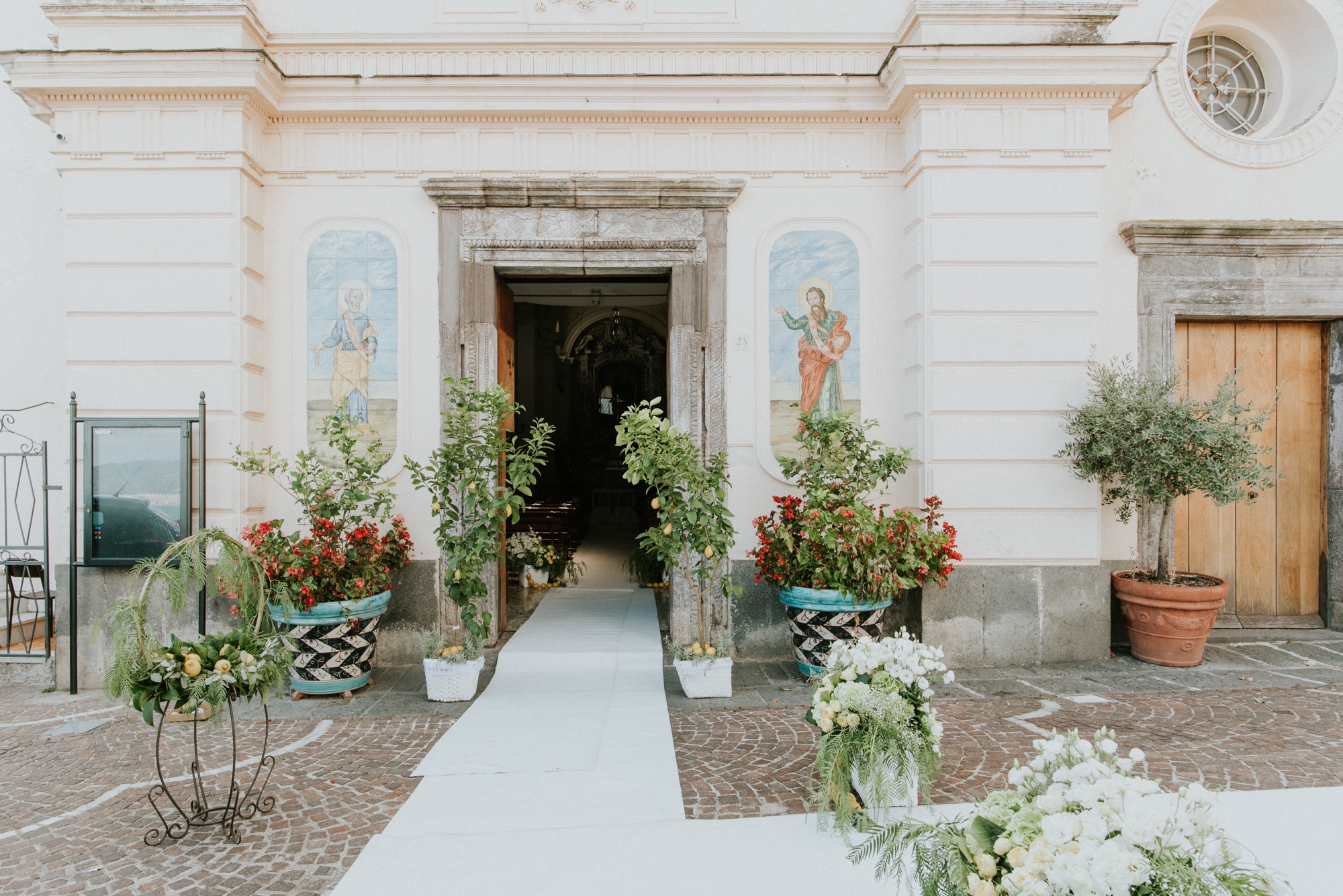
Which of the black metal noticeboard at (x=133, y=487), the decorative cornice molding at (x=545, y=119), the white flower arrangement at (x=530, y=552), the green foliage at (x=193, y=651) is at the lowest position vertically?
the white flower arrangement at (x=530, y=552)

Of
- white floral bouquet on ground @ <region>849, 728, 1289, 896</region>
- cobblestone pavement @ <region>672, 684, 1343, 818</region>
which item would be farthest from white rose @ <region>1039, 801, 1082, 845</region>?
cobblestone pavement @ <region>672, 684, 1343, 818</region>

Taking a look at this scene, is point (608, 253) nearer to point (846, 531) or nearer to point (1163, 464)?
point (846, 531)

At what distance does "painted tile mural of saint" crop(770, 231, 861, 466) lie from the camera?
5512 millimetres

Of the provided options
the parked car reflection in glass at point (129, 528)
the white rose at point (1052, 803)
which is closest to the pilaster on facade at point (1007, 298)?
the white rose at point (1052, 803)

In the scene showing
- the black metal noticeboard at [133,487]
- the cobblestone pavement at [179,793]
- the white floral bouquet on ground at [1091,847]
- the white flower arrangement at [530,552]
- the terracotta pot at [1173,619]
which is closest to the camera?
the white floral bouquet on ground at [1091,847]

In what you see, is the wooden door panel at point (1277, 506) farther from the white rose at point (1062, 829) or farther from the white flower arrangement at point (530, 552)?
the white flower arrangement at point (530, 552)

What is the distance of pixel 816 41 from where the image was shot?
17.9 feet

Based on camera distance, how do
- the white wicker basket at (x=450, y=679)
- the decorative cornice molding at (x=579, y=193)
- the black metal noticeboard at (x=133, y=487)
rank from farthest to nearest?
the decorative cornice molding at (x=579, y=193)
the black metal noticeboard at (x=133, y=487)
the white wicker basket at (x=450, y=679)

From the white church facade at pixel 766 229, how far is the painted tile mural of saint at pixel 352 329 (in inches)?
1.1

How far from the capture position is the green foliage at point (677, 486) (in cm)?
449

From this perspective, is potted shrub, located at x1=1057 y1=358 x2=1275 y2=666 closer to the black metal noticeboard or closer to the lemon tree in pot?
the lemon tree in pot

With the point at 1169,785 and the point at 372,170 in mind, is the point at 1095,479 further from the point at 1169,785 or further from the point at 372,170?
the point at 372,170

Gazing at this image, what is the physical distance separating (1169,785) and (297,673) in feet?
17.0

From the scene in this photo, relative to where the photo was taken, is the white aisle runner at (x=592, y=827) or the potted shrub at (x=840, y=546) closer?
the white aisle runner at (x=592, y=827)
